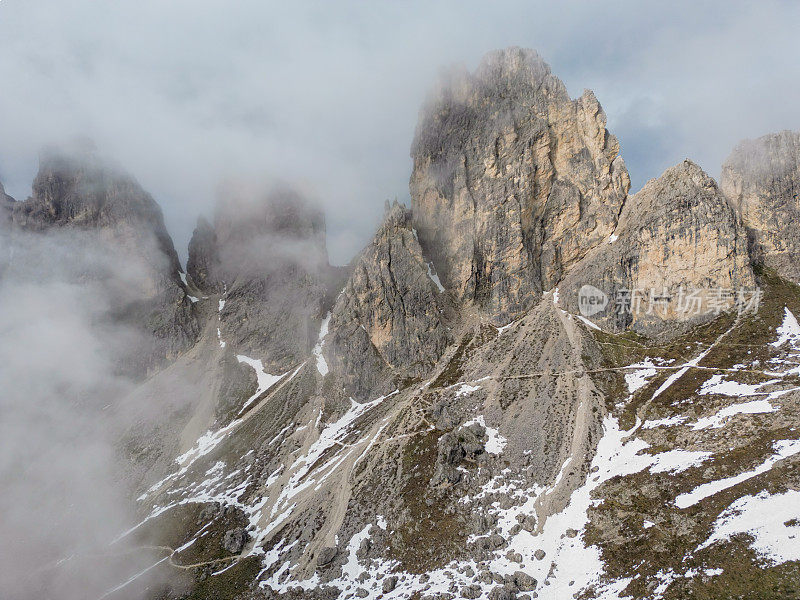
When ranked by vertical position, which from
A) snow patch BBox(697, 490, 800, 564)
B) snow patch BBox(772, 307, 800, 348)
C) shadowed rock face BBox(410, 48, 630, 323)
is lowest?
snow patch BBox(697, 490, 800, 564)

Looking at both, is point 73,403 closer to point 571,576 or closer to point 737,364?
point 571,576

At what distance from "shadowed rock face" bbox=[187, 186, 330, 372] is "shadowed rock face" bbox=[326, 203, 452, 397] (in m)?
19.3

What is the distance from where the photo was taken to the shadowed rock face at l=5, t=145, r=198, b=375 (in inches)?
5037

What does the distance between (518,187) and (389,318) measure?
48129 mm

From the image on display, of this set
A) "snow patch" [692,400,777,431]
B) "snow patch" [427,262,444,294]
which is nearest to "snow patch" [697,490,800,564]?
"snow patch" [692,400,777,431]

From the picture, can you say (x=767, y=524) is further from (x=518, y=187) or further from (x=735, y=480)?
(x=518, y=187)

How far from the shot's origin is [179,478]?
87.6 metres

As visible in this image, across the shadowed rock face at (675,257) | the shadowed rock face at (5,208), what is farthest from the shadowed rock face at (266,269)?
the shadowed rock face at (675,257)

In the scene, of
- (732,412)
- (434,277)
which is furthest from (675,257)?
(434,277)

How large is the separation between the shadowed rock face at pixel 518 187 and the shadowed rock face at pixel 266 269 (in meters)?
40.8

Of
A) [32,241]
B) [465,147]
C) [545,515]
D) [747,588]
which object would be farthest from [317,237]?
[747,588]

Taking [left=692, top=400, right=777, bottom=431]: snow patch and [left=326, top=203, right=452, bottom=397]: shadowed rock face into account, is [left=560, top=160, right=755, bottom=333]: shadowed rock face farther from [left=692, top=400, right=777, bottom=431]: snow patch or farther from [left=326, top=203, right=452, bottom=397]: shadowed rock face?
[left=326, top=203, right=452, bottom=397]: shadowed rock face

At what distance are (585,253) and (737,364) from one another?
45.6 metres

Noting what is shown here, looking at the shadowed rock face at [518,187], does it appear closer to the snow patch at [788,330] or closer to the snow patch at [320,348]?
the snow patch at [320,348]
